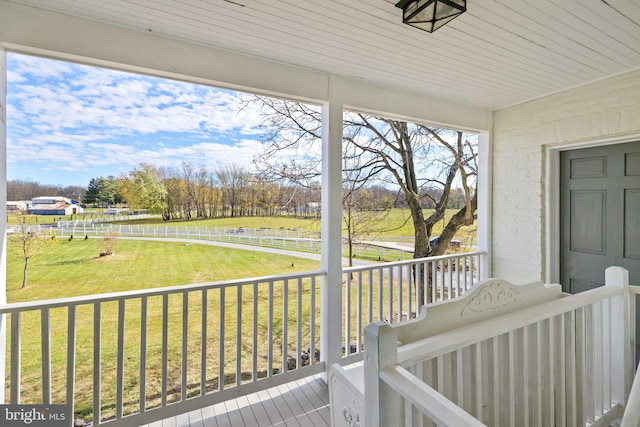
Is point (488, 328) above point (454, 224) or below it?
below

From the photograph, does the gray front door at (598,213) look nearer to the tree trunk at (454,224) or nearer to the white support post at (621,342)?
the white support post at (621,342)

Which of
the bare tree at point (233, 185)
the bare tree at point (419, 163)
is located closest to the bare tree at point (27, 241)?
the bare tree at point (233, 185)

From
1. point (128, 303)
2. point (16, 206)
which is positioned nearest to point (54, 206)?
point (16, 206)

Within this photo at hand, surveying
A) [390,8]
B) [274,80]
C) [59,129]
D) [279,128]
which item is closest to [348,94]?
[274,80]

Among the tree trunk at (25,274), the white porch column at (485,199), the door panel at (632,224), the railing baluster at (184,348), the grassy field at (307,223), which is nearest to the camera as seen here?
the tree trunk at (25,274)

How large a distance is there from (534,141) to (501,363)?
2.62m

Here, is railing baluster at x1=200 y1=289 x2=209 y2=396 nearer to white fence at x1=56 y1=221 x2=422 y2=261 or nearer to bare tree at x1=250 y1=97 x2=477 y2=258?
white fence at x1=56 y1=221 x2=422 y2=261

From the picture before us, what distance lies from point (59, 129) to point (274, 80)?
4.95 feet

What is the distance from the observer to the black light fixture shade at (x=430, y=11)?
144 cm

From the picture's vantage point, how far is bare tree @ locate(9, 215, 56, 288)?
1.77 meters

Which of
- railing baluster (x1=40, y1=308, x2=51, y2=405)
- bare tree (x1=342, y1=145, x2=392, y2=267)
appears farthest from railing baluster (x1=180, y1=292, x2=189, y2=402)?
bare tree (x1=342, y1=145, x2=392, y2=267)

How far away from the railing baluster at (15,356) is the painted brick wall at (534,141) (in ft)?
13.6

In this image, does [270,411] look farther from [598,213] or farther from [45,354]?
[598,213]

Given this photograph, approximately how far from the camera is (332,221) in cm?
242
